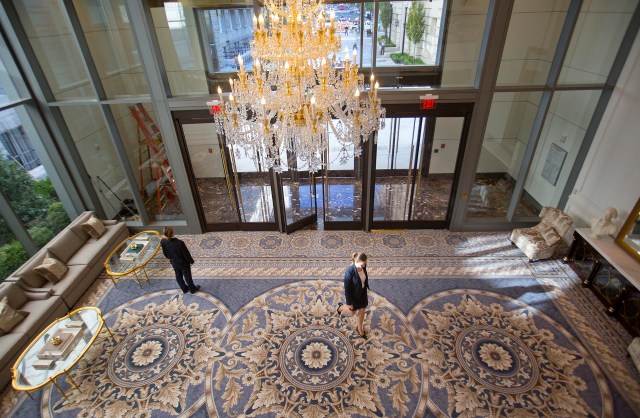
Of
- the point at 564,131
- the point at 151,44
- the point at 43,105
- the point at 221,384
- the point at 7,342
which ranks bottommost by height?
the point at 221,384

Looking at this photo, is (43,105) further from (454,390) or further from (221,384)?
(454,390)

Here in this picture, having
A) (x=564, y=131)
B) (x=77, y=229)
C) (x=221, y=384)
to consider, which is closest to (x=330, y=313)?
(x=221, y=384)

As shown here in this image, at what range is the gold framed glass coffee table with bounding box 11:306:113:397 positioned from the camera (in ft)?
14.6

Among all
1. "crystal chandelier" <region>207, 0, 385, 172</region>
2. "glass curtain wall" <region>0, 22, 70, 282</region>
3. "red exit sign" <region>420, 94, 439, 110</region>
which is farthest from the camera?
"red exit sign" <region>420, 94, 439, 110</region>

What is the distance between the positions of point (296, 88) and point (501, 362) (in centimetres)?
445

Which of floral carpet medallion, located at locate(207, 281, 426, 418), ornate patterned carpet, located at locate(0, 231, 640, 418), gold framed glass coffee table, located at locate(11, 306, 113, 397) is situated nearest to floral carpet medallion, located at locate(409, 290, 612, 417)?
ornate patterned carpet, located at locate(0, 231, 640, 418)

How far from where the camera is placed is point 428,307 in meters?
5.63

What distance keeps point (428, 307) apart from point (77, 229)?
661cm

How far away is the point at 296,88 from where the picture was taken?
11.0 feet

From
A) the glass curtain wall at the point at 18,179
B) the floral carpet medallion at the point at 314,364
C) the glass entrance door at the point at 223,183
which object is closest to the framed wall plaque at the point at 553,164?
the floral carpet medallion at the point at 314,364

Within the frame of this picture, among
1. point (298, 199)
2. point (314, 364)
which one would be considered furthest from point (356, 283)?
point (298, 199)

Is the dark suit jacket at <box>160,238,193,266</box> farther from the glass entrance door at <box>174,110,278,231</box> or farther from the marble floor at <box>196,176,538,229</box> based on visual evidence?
the marble floor at <box>196,176,538,229</box>

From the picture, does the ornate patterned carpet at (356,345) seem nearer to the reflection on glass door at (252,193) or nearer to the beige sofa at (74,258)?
the beige sofa at (74,258)

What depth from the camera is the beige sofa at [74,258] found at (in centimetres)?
571
